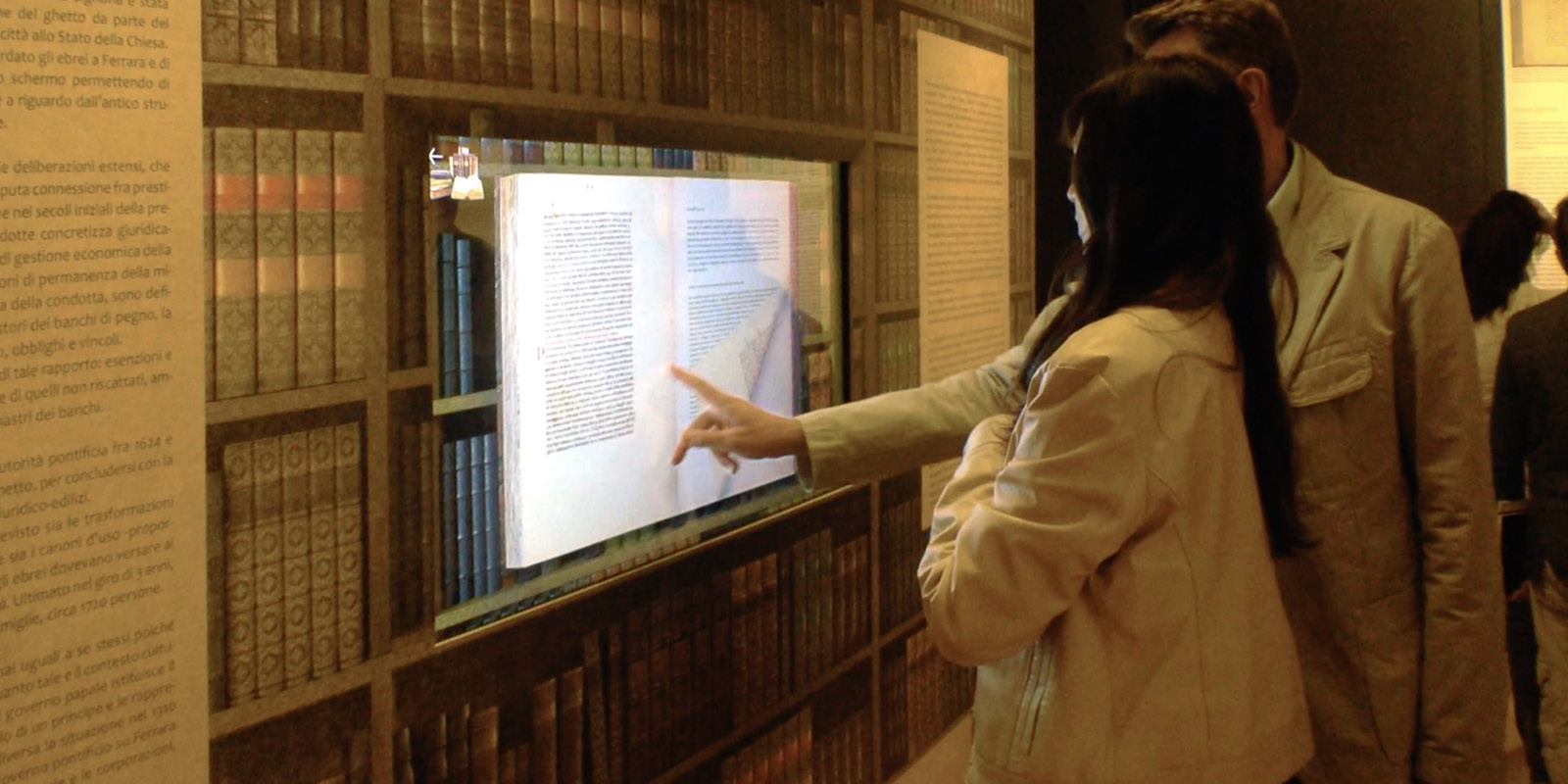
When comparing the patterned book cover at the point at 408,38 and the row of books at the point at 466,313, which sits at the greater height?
the patterned book cover at the point at 408,38

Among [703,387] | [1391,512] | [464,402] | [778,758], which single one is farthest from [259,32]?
[778,758]

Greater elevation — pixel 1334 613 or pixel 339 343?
pixel 339 343

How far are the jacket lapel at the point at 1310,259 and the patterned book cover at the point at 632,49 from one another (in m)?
1.16

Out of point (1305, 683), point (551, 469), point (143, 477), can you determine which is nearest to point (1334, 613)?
point (1305, 683)

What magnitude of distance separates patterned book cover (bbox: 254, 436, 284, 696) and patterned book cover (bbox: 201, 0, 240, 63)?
0.49m

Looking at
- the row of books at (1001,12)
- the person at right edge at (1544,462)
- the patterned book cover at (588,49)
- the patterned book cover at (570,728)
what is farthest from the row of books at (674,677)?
the person at right edge at (1544,462)

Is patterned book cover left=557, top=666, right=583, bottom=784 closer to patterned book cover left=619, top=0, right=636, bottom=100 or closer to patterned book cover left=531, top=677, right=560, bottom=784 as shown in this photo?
patterned book cover left=531, top=677, right=560, bottom=784

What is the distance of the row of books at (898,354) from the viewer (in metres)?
3.46

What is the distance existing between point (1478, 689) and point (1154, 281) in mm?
928

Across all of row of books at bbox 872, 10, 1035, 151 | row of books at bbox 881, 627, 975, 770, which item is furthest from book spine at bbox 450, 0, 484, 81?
row of books at bbox 881, 627, 975, 770

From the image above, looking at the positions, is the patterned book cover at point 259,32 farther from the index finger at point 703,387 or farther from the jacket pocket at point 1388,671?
the jacket pocket at point 1388,671

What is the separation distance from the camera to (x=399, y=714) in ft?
6.47

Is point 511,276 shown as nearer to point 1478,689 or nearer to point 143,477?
point 143,477

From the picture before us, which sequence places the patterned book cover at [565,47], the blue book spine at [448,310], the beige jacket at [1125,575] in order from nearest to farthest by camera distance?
1. the beige jacket at [1125,575]
2. the blue book spine at [448,310]
3. the patterned book cover at [565,47]
